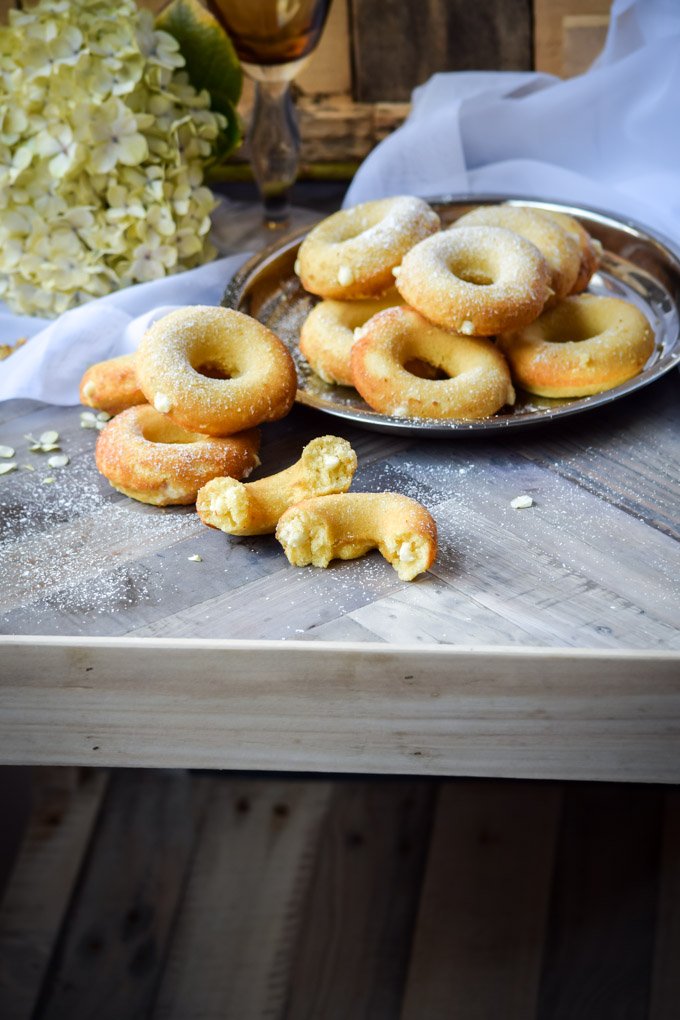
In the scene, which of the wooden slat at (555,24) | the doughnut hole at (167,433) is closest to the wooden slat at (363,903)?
the doughnut hole at (167,433)

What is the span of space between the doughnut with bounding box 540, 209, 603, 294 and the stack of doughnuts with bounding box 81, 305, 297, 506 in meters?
0.27

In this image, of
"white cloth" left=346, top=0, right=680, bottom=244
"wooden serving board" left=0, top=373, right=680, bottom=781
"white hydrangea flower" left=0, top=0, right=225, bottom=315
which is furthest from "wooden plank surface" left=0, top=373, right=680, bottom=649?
"white cloth" left=346, top=0, right=680, bottom=244

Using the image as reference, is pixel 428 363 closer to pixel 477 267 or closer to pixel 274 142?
pixel 477 267

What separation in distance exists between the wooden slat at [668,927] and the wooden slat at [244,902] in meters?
0.34

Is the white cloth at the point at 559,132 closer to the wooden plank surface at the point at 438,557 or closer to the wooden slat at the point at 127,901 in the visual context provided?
the wooden plank surface at the point at 438,557

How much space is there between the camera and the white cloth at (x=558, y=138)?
1109 mm

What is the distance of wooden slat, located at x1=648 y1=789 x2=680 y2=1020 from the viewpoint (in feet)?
3.27

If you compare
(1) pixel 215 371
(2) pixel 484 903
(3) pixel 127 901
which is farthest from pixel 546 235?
(3) pixel 127 901

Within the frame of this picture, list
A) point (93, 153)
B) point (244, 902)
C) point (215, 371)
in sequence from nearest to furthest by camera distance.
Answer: point (215, 371), point (93, 153), point (244, 902)

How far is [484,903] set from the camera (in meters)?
1.10

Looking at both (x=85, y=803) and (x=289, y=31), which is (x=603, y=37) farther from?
(x=85, y=803)

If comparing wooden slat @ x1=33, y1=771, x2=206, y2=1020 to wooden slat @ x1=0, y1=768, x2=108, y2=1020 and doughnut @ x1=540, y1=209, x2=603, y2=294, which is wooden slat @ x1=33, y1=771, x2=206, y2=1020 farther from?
doughnut @ x1=540, y1=209, x2=603, y2=294

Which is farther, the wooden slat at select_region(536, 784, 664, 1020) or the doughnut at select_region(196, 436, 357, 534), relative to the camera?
the wooden slat at select_region(536, 784, 664, 1020)

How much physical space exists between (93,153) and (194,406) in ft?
1.18
